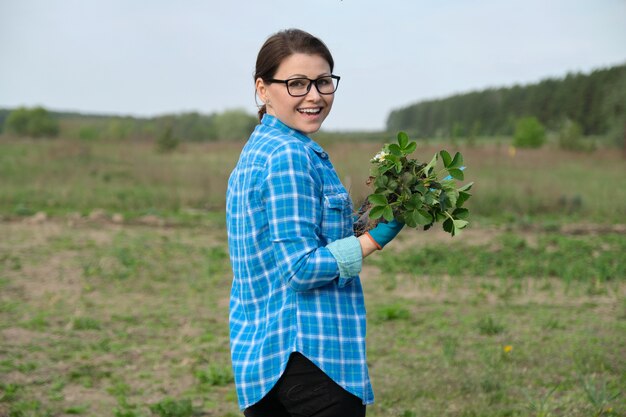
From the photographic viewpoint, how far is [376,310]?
6316 mm

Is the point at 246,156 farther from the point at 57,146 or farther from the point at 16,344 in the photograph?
the point at 57,146

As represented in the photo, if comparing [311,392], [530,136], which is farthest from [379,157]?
[530,136]

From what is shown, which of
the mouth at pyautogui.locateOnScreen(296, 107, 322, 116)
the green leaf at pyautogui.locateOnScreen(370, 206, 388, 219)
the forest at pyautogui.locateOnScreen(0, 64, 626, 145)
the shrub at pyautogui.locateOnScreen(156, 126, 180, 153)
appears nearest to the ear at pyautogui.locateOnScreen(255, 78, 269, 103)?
the mouth at pyautogui.locateOnScreen(296, 107, 322, 116)

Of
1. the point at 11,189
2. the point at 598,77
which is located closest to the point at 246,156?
the point at 11,189

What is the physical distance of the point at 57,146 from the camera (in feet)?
68.2

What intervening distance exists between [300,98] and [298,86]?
0.04 m

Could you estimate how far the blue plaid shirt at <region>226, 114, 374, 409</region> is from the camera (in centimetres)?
175

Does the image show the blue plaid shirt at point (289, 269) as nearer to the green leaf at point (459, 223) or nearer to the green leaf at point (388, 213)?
the green leaf at point (388, 213)

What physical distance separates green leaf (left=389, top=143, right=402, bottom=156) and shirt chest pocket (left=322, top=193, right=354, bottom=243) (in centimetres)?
19

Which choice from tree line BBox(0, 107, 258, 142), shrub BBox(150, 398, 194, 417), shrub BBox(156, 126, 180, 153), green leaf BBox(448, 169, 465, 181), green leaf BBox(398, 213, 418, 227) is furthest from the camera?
tree line BBox(0, 107, 258, 142)

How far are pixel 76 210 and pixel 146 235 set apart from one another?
3476mm

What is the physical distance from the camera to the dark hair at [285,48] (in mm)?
1910

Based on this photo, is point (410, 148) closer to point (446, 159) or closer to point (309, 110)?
point (446, 159)

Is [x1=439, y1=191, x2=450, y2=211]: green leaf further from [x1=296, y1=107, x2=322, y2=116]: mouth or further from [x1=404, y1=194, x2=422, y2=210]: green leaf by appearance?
[x1=296, y1=107, x2=322, y2=116]: mouth
